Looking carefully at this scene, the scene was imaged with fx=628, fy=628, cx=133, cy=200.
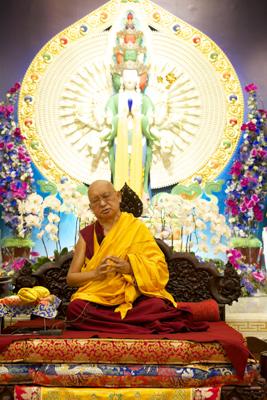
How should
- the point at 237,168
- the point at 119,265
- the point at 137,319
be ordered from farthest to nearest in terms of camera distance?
the point at 237,168
the point at 119,265
the point at 137,319

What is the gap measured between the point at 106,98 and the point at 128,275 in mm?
4234

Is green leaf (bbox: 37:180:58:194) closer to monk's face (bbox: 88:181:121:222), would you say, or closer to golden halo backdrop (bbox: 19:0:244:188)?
golden halo backdrop (bbox: 19:0:244:188)

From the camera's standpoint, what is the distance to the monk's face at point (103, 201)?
14.4ft

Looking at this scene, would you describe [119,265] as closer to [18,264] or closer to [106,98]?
[18,264]

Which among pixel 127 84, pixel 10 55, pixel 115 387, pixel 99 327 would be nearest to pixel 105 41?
pixel 127 84

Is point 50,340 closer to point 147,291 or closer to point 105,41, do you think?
point 147,291

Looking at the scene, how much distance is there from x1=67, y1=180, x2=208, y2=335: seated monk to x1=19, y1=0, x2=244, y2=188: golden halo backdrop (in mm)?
3397

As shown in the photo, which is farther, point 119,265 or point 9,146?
point 9,146

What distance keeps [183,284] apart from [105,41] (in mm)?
4371

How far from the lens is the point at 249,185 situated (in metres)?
7.36

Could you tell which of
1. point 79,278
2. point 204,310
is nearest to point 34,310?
point 79,278

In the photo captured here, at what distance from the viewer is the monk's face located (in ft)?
14.4

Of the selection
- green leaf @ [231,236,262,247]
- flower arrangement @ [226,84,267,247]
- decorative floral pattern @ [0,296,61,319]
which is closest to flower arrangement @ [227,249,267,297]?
green leaf @ [231,236,262,247]

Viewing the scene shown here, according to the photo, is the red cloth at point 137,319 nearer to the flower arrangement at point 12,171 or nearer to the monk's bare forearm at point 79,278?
the monk's bare forearm at point 79,278
